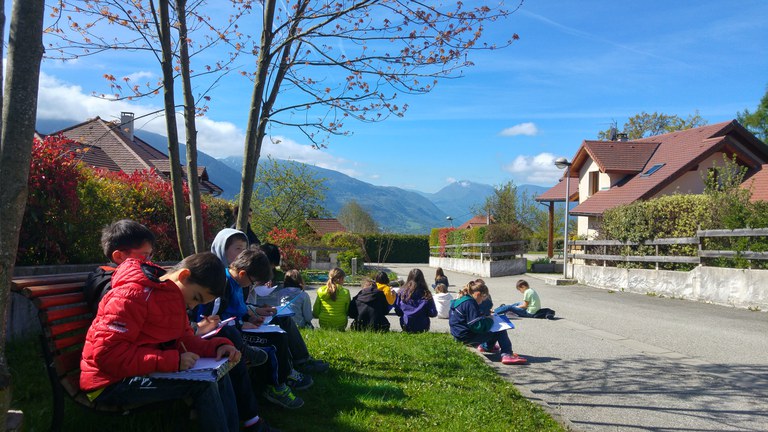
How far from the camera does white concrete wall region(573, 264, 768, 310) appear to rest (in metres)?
13.3

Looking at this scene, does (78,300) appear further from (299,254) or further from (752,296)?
(299,254)

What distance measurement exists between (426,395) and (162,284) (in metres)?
3.03

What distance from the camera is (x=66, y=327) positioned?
3.58 metres

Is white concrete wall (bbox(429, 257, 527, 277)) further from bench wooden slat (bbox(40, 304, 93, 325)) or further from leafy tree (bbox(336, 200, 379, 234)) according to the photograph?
leafy tree (bbox(336, 200, 379, 234))

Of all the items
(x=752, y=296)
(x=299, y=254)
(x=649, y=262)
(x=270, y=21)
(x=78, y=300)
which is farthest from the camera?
(x=299, y=254)

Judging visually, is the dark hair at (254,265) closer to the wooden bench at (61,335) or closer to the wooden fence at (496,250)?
the wooden bench at (61,335)

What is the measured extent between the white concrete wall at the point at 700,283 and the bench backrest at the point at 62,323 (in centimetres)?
1372

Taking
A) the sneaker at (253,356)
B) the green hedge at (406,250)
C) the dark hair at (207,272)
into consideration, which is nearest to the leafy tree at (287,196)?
the green hedge at (406,250)

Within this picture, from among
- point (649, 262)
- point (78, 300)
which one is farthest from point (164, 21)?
point (649, 262)

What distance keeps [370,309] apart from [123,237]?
5.70 meters

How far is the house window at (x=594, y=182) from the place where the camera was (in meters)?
33.9

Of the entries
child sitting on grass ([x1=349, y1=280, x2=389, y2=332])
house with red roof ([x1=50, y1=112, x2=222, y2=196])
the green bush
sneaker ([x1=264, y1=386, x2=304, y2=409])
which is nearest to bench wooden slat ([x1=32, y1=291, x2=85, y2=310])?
sneaker ([x1=264, y1=386, x2=304, y2=409])

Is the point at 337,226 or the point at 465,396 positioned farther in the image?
the point at 337,226

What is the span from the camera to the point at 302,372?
6.01 m
